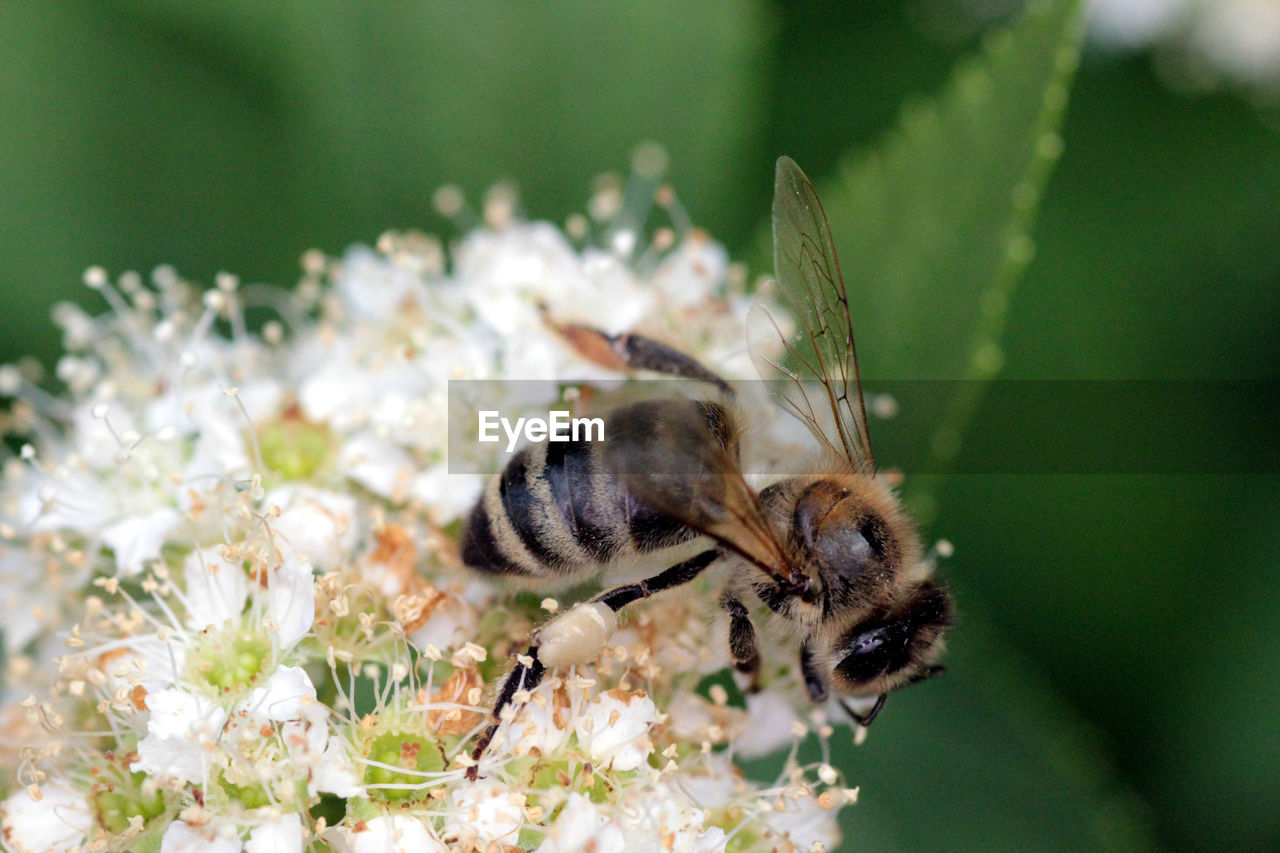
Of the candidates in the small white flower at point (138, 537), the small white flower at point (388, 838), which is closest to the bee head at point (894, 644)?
the small white flower at point (388, 838)

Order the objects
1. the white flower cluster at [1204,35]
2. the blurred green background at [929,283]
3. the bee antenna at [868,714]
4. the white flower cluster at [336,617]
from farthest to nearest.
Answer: the white flower cluster at [1204,35] < the blurred green background at [929,283] < the bee antenna at [868,714] < the white flower cluster at [336,617]

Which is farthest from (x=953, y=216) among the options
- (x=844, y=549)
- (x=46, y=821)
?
(x=46, y=821)

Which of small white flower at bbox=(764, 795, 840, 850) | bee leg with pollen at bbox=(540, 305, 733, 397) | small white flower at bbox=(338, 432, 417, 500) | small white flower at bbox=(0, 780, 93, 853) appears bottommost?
small white flower at bbox=(764, 795, 840, 850)

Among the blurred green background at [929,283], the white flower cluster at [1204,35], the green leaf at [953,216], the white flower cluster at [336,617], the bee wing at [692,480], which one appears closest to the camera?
the bee wing at [692,480]

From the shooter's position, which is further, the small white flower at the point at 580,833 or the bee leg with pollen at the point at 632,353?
the bee leg with pollen at the point at 632,353

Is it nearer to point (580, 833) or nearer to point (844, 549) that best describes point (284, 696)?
point (580, 833)

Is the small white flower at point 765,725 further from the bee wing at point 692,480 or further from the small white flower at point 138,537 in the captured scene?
the small white flower at point 138,537

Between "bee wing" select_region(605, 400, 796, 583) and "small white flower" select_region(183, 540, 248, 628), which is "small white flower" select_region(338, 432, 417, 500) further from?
"bee wing" select_region(605, 400, 796, 583)

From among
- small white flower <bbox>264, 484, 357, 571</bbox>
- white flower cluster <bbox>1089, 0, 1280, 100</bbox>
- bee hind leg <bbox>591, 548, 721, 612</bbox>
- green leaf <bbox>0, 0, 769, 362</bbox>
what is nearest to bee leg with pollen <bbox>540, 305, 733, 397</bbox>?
bee hind leg <bbox>591, 548, 721, 612</bbox>
